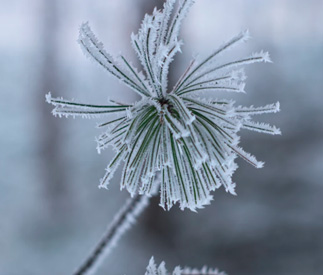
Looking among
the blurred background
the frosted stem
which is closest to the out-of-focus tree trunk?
the blurred background

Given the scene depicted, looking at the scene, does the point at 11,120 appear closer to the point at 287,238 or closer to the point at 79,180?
the point at 79,180

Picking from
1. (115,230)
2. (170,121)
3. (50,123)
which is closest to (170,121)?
(170,121)

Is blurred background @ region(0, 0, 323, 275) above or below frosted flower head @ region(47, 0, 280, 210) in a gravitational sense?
above

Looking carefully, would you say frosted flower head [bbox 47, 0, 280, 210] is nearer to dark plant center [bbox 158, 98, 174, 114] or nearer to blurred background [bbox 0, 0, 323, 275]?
dark plant center [bbox 158, 98, 174, 114]

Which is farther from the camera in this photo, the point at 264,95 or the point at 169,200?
the point at 264,95

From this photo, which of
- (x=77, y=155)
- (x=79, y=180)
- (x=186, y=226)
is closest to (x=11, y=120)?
(x=77, y=155)
